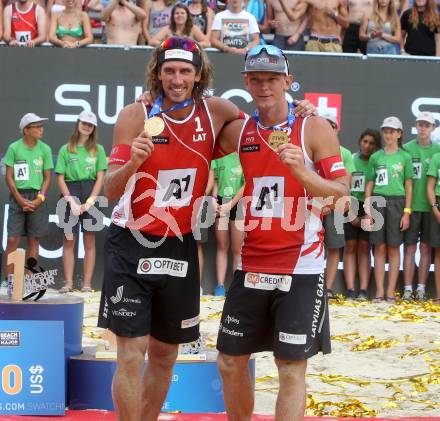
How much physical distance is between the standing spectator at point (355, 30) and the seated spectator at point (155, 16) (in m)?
2.27

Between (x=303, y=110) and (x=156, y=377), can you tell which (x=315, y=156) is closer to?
(x=303, y=110)

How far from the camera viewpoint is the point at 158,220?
5.28 metres

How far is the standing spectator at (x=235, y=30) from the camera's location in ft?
40.0

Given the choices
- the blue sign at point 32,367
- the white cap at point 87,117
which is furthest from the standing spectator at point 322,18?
the blue sign at point 32,367

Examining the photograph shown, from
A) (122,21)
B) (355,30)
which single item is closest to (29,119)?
(122,21)

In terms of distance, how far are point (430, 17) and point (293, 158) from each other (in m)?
8.22

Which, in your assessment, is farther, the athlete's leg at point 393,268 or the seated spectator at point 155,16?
the seated spectator at point 155,16

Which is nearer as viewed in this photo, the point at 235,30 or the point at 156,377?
the point at 156,377

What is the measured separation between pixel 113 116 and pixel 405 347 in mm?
4880

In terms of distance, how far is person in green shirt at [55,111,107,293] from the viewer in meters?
11.6

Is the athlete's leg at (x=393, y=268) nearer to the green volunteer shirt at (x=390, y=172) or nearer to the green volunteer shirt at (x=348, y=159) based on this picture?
the green volunteer shirt at (x=390, y=172)

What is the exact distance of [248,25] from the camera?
481 inches

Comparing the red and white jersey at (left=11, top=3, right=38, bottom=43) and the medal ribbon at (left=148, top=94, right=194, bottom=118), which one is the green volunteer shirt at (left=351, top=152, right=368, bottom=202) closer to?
the red and white jersey at (left=11, top=3, right=38, bottom=43)

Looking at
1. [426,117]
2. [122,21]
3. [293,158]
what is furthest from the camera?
[122,21]
